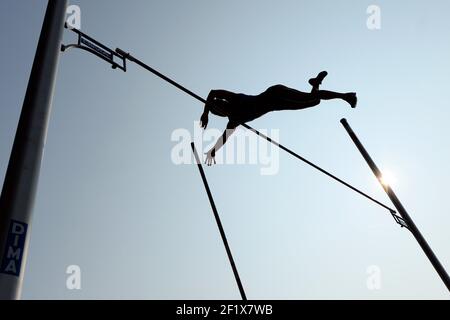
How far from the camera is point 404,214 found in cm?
734

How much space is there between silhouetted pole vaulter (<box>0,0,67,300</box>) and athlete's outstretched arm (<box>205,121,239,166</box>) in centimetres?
434

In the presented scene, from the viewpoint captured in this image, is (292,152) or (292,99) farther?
(292,152)

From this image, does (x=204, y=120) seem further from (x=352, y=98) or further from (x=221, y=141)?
(x=352, y=98)

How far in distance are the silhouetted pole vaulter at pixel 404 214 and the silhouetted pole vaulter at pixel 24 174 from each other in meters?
6.65

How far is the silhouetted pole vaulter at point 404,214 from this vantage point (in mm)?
6566

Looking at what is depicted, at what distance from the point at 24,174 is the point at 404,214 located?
22.8 ft

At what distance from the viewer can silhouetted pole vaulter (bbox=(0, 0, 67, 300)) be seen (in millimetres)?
2250

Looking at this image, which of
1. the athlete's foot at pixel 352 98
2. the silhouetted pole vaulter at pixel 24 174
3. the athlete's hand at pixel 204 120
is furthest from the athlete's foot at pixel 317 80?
the silhouetted pole vaulter at pixel 24 174

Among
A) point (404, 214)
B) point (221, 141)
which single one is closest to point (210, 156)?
point (221, 141)
